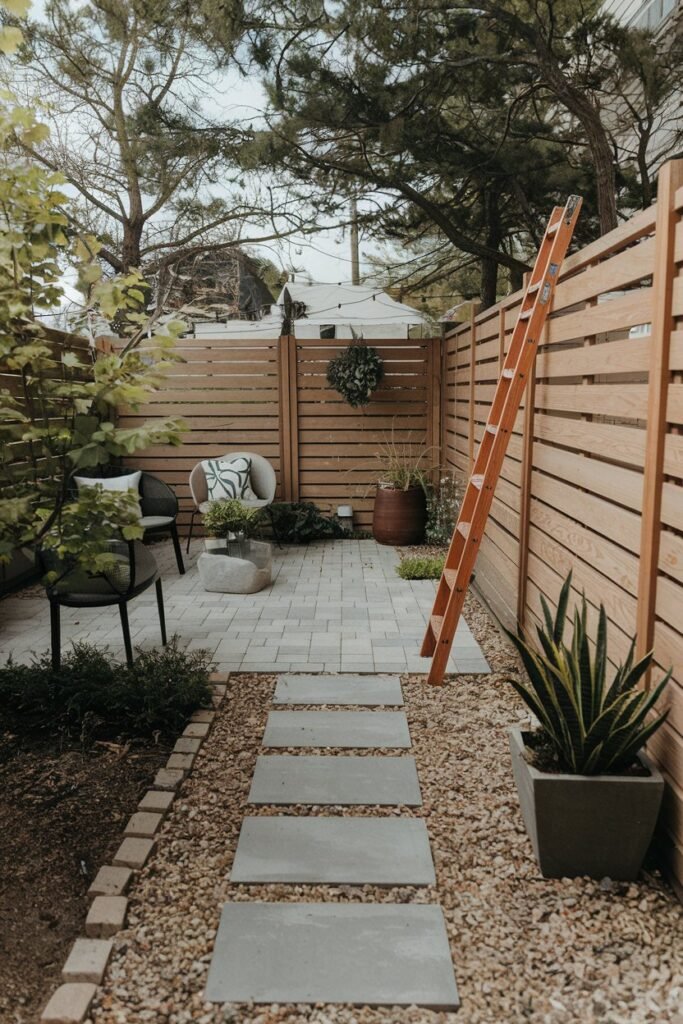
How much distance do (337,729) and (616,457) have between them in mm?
1475

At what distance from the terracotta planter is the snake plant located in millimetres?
4548

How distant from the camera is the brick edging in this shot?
1.65 m

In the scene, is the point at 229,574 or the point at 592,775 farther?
the point at 229,574

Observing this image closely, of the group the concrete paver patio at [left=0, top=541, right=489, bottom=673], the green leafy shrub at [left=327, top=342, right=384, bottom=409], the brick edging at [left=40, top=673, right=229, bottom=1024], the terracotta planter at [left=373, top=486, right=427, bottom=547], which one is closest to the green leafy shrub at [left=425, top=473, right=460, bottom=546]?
the terracotta planter at [left=373, top=486, right=427, bottom=547]

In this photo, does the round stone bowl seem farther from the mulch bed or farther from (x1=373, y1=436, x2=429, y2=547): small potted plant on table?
the mulch bed

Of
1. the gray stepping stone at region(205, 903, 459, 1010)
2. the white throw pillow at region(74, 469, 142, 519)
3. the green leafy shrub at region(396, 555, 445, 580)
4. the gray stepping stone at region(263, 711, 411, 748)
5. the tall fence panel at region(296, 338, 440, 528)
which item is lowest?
the gray stepping stone at region(205, 903, 459, 1010)

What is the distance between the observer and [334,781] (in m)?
2.62

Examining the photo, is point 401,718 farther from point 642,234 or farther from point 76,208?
point 76,208

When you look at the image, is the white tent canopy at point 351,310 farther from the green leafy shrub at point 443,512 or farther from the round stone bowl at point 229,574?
the round stone bowl at point 229,574

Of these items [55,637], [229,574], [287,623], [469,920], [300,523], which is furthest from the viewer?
[300,523]

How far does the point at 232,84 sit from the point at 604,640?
6.93 m

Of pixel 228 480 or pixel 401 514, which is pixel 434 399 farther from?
pixel 228 480

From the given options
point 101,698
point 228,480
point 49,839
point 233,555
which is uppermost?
point 228,480

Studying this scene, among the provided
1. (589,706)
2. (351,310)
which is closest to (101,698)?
(589,706)
